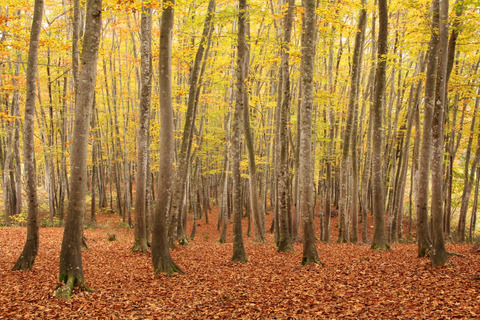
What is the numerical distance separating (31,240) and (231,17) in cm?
741

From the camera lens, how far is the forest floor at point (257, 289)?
18.0 feet

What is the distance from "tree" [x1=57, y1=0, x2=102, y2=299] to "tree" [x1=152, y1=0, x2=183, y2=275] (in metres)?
1.99

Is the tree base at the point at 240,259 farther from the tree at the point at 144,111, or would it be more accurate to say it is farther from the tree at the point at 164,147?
the tree at the point at 144,111

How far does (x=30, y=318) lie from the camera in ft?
17.0

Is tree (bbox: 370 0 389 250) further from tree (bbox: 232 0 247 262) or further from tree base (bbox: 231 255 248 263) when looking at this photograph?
tree base (bbox: 231 255 248 263)

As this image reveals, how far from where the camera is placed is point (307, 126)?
343 inches

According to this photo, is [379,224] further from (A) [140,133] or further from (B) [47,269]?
(B) [47,269]

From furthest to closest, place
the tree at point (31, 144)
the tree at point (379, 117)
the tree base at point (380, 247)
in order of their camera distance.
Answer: the tree base at point (380, 247), the tree at point (379, 117), the tree at point (31, 144)

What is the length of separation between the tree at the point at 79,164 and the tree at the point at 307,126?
16.1ft

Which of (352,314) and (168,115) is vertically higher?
(168,115)

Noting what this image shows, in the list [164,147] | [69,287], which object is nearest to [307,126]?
[164,147]

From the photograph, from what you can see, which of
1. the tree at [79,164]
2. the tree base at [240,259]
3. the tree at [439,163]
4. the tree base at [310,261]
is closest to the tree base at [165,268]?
the tree base at [240,259]

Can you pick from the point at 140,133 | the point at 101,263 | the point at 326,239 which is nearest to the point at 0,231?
the point at 101,263

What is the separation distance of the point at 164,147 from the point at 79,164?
225 cm
